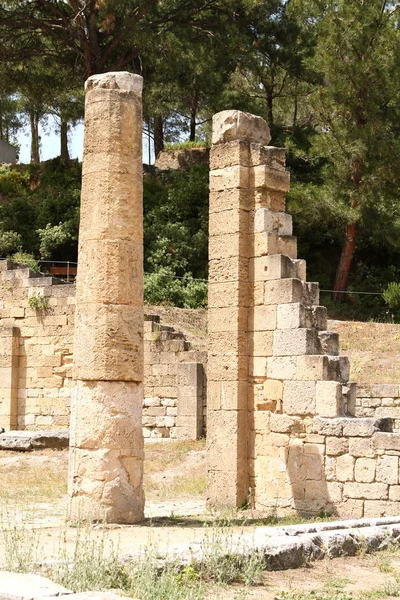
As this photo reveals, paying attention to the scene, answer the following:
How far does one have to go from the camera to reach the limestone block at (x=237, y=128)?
1217 centimetres

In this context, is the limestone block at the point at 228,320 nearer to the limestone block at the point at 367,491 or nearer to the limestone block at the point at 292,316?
the limestone block at the point at 292,316

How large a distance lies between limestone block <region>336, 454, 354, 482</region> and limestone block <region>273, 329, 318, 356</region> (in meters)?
1.40

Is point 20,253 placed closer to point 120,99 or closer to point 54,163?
point 54,163

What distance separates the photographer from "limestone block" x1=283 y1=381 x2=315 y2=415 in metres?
11.1

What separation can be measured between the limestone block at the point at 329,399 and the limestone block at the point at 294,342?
1.58ft

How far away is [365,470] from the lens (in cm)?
1038

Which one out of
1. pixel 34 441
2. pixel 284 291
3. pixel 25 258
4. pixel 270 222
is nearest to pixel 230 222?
pixel 270 222

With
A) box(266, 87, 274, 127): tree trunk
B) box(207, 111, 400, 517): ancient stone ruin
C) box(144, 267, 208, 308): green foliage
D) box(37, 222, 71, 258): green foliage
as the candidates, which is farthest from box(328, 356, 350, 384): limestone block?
box(266, 87, 274, 127): tree trunk

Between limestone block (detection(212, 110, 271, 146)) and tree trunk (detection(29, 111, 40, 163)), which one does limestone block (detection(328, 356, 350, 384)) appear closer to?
limestone block (detection(212, 110, 271, 146))

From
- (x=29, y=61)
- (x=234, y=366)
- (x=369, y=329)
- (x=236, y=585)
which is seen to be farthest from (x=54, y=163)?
(x=236, y=585)

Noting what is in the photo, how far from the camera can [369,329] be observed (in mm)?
22391

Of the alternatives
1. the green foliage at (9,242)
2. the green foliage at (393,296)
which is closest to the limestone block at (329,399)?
the green foliage at (393,296)

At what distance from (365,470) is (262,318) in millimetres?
2493

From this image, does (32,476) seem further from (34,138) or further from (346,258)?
(34,138)
